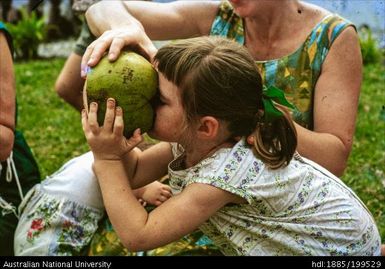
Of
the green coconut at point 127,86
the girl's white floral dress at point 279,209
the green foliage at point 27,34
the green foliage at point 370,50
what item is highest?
the green coconut at point 127,86

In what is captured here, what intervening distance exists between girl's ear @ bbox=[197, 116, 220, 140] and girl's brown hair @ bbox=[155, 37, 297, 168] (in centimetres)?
2

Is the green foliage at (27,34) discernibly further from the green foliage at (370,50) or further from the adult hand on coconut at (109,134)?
the adult hand on coconut at (109,134)

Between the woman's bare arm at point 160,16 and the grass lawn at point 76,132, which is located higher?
the woman's bare arm at point 160,16

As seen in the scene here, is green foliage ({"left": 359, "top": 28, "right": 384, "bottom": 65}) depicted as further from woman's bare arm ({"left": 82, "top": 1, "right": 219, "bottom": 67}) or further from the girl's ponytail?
the girl's ponytail

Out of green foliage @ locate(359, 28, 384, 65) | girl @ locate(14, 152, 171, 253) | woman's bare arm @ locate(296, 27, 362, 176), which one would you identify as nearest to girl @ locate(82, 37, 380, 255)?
woman's bare arm @ locate(296, 27, 362, 176)

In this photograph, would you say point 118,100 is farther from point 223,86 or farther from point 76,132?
point 76,132

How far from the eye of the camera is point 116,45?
7.38ft

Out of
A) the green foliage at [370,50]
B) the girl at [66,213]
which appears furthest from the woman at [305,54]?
the green foliage at [370,50]

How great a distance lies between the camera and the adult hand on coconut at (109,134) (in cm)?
217

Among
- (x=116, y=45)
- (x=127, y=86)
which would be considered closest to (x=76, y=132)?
(x=116, y=45)

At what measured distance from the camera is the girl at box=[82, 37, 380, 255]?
221 centimetres

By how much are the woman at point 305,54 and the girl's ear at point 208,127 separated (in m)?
0.46

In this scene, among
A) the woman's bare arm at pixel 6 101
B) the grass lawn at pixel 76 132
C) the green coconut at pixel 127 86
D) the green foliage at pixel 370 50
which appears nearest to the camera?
the green coconut at pixel 127 86
